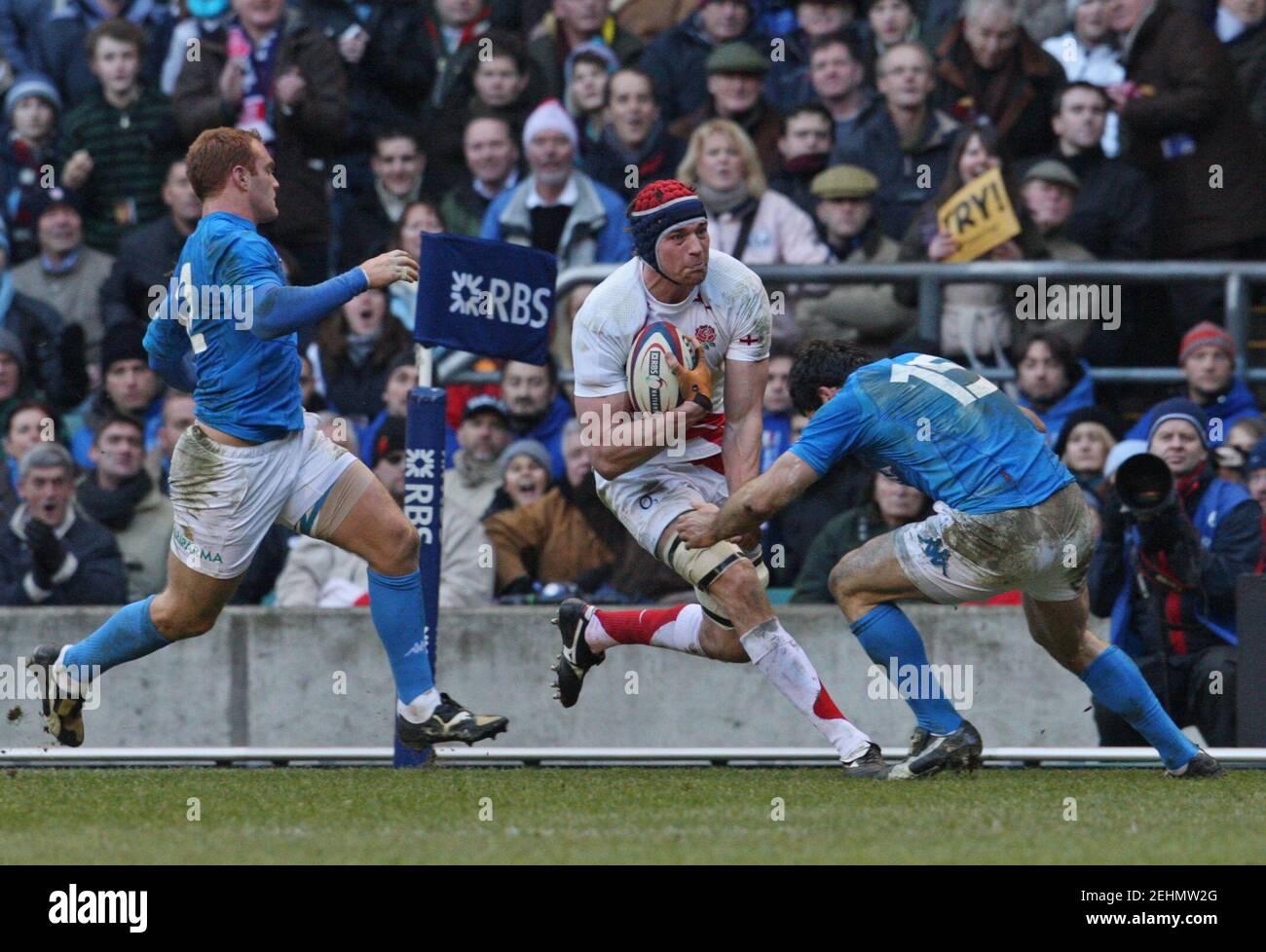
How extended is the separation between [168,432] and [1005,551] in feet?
19.2

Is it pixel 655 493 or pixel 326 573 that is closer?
pixel 655 493

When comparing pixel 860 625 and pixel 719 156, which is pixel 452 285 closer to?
pixel 860 625

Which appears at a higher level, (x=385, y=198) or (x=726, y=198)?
(x=385, y=198)

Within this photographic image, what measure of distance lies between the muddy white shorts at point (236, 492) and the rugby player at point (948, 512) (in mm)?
1413

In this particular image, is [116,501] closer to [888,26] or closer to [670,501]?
[670,501]

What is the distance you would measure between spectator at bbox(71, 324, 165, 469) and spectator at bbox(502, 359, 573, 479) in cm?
228

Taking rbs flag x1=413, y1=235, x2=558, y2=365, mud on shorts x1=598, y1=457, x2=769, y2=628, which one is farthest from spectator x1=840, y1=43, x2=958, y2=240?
mud on shorts x1=598, y1=457, x2=769, y2=628

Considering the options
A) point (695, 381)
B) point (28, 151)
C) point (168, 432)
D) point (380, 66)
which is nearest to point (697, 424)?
point (695, 381)

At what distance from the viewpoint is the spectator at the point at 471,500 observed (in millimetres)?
11531

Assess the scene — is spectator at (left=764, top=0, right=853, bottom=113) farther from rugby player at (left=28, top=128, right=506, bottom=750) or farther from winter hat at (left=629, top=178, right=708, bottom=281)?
rugby player at (left=28, top=128, right=506, bottom=750)

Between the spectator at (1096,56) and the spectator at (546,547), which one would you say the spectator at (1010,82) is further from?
the spectator at (546,547)

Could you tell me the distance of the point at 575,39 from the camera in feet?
47.0

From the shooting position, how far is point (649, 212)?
8.68 meters
